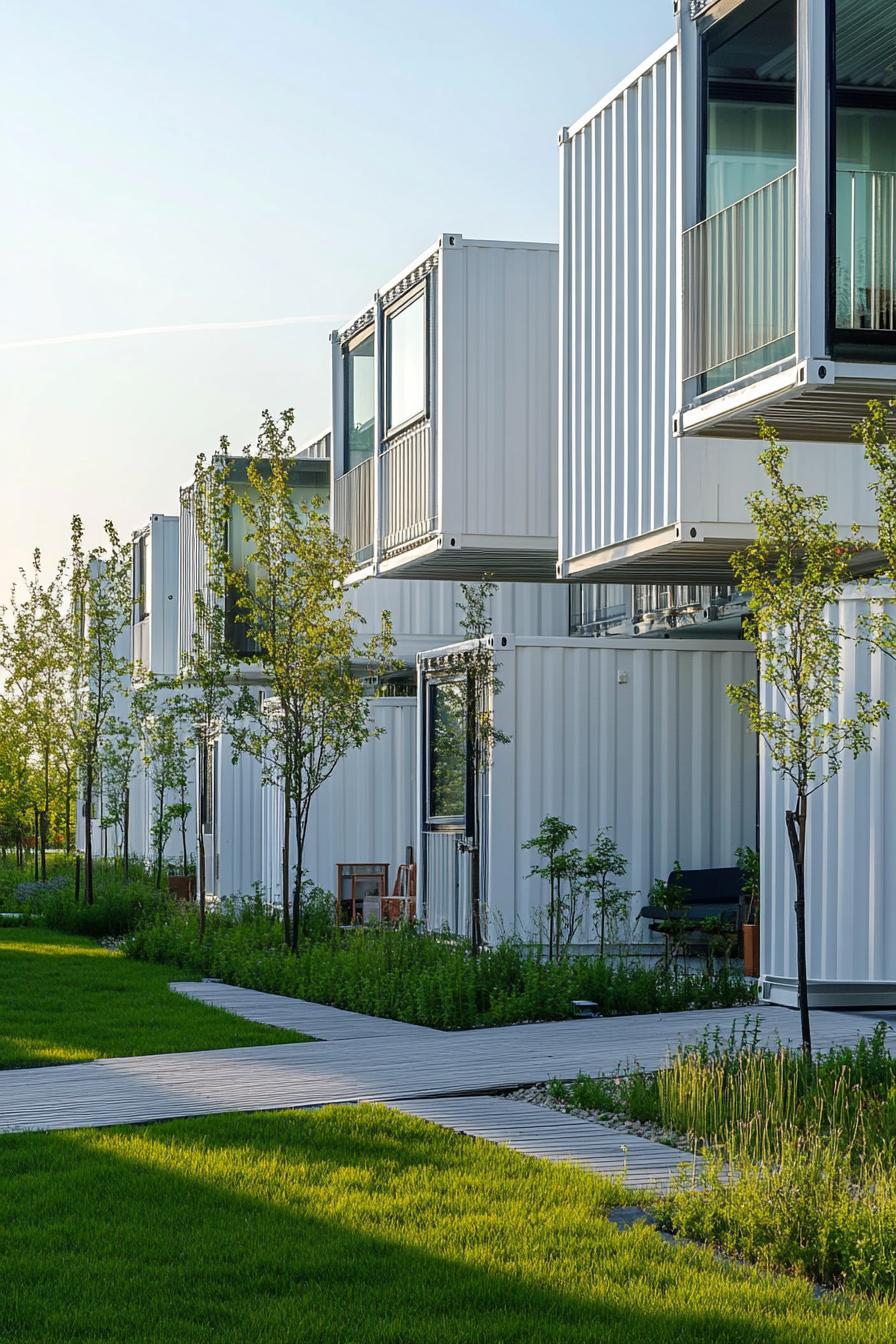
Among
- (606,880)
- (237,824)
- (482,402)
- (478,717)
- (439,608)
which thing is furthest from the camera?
(439,608)

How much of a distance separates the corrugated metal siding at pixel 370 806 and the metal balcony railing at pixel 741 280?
8.74 m

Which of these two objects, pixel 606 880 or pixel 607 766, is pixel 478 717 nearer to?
pixel 607 766

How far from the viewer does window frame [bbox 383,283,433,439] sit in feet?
60.8

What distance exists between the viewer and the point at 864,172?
12.1 m

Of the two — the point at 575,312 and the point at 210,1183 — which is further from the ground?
the point at 575,312

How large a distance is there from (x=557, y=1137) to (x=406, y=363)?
1234cm

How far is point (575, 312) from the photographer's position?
54.1 ft

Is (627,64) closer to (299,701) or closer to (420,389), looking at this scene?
(420,389)

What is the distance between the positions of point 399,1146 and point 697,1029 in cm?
401

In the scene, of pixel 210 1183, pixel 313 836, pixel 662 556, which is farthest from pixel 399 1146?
pixel 313 836

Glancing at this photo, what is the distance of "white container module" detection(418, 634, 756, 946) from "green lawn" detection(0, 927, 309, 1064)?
125 inches

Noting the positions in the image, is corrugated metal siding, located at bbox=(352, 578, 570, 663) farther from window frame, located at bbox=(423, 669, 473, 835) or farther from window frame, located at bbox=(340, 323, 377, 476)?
window frame, located at bbox=(423, 669, 473, 835)

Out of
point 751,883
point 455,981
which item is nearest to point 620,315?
point 751,883

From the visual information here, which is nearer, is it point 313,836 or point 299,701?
point 299,701
